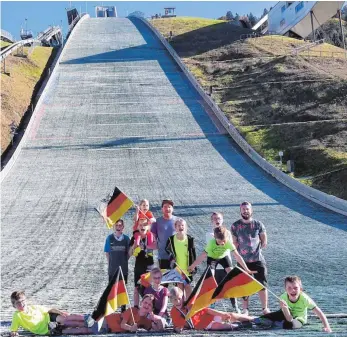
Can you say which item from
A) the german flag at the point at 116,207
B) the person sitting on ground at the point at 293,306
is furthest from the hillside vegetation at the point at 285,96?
the person sitting on ground at the point at 293,306

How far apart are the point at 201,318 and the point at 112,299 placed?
1.12m

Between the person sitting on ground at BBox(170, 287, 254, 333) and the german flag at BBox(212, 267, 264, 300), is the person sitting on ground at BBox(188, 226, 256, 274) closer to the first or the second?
the person sitting on ground at BBox(170, 287, 254, 333)

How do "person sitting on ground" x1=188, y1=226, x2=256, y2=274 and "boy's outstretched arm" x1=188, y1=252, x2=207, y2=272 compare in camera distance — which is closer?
"person sitting on ground" x1=188, y1=226, x2=256, y2=274

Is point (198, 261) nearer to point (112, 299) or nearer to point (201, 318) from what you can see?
point (201, 318)

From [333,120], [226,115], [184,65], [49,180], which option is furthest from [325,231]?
[184,65]

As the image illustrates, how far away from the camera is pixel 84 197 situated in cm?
2467

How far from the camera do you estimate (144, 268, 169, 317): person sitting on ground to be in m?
9.77

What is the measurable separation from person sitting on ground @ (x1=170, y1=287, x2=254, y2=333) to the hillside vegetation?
15.9 m

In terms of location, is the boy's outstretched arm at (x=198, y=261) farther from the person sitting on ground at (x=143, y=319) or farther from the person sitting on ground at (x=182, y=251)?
the person sitting on ground at (x=143, y=319)

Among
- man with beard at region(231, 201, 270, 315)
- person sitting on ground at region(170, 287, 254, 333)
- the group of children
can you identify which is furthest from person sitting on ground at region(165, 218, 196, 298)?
person sitting on ground at region(170, 287, 254, 333)

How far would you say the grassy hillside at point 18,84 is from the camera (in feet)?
133

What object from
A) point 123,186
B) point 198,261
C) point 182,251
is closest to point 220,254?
point 198,261

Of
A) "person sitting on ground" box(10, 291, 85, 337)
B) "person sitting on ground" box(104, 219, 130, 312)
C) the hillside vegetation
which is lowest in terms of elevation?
"person sitting on ground" box(10, 291, 85, 337)

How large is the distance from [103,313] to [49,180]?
19.0 meters
